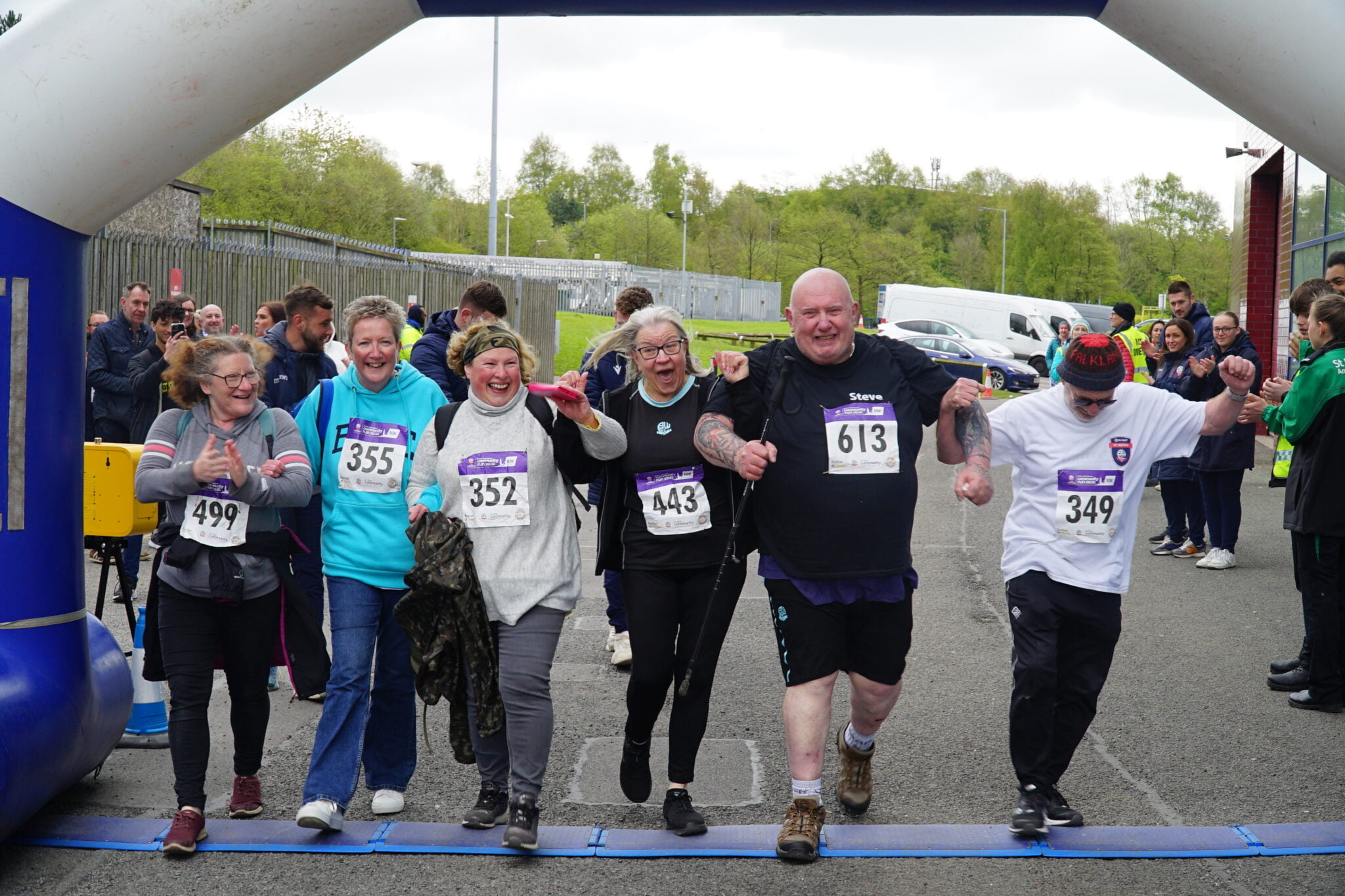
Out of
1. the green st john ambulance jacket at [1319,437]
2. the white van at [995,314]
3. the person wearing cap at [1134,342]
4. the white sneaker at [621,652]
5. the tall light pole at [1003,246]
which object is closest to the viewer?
the green st john ambulance jacket at [1319,437]

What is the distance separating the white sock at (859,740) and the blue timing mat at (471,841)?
105 centimetres

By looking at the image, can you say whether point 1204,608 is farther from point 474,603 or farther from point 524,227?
point 524,227

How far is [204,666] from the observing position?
466 centimetres

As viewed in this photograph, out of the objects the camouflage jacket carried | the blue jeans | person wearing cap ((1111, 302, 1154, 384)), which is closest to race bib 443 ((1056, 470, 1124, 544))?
the camouflage jacket carried

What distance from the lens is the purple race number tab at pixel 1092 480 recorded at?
4703mm

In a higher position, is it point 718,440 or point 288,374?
point 288,374

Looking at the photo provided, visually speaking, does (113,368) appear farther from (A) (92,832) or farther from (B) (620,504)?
(B) (620,504)

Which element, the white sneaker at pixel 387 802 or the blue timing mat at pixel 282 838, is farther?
the white sneaker at pixel 387 802

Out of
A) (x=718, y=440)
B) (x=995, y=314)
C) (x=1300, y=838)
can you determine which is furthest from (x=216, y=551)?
(x=995, y=314)

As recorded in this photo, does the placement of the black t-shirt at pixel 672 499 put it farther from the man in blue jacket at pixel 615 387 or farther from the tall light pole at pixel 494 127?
the tall light pole at pixel 494 127

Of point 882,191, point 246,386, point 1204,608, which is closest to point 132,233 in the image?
point 246,386

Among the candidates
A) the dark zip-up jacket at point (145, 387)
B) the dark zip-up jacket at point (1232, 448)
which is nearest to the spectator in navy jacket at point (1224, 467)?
the dark zip-up jacket at point (1232, 448)

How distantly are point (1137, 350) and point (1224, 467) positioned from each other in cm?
524

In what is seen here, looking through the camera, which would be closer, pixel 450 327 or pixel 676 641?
pixel 676 641
